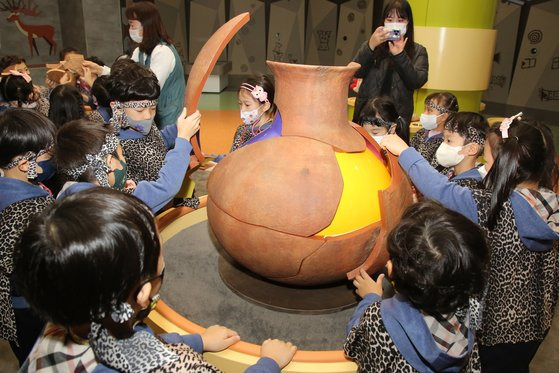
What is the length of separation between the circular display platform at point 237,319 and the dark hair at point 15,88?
2.15 meters

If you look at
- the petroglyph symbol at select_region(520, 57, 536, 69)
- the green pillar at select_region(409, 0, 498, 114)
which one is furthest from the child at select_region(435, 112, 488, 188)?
the petroglyph symbol at select_region(520, 57, 536, 69)

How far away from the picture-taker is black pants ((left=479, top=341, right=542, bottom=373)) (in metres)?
1.97

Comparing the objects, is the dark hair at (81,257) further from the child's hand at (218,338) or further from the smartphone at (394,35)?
the smartphone at (394,35)

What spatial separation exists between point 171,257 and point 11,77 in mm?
2311

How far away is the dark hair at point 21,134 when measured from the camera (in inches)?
70.9

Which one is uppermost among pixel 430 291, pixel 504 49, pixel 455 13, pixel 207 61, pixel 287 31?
pixel 287 31

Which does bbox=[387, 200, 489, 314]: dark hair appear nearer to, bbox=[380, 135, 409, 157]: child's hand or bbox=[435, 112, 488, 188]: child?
bbox=[380, 135, 409, 157]: child's hand

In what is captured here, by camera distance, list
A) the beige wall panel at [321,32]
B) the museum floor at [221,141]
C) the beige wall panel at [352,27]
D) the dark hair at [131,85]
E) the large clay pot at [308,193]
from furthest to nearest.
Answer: the beige wall panel at [321,32] < the beige wall panel at [352,27] < the dark hair at [131,85] < the museum floor at [221,141] < the large clay pot at [308,193]

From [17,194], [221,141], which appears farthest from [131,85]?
[221,141]

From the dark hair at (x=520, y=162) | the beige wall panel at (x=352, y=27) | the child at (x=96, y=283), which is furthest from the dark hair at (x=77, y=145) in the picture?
the beige wall panel at (x=352, y=27)

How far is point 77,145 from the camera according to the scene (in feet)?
6.01

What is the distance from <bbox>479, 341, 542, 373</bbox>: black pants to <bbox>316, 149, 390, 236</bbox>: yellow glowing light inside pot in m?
0.76

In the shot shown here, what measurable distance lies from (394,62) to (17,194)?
2524 millimetres

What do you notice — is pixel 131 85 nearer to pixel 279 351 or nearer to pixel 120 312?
pixel 279 351
